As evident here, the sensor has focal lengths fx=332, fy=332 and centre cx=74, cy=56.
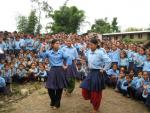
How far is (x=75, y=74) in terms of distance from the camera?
34.3ft

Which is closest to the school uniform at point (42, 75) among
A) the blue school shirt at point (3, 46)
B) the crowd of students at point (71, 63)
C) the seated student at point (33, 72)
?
the crowd of students at point (71, 63)

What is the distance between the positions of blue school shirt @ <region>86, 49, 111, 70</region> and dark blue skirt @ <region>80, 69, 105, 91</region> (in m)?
0.16

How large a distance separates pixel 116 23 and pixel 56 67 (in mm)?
46994

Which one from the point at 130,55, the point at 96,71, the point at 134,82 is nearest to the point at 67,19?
the point at 130,55

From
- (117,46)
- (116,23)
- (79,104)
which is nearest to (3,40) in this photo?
(117,46)

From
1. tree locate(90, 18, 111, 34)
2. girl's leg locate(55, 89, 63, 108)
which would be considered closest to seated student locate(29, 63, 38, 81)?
girl's leg locate(55, 89, 63, 108)

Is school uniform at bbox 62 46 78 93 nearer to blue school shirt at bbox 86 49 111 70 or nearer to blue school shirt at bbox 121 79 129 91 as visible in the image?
blue school shirt at bbox 86 49 111 70

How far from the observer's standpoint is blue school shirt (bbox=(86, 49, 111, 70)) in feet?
26.9

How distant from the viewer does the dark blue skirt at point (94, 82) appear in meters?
8.23

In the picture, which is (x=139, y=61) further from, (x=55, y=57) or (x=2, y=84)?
(x=55, y=57)

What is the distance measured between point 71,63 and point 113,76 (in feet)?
9.26

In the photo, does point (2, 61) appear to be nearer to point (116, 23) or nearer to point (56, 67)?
point (56, 67)

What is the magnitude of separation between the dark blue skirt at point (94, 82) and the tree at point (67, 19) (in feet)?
102

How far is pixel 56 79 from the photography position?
8.66 m
